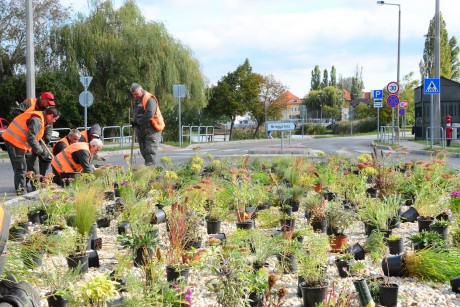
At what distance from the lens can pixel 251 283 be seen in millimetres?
3361

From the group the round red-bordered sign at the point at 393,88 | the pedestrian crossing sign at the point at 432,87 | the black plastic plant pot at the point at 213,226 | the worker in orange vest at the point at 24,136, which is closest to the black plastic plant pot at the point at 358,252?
the black plastic plant pot at the point at 213,226

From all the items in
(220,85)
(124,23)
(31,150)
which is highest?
(124,23)

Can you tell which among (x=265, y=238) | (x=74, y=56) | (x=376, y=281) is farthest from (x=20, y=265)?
(x=74, y=56)

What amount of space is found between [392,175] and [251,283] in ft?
16.0

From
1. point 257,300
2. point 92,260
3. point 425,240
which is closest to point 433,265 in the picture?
point 425,240

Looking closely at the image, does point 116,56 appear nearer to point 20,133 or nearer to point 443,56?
point 20,133

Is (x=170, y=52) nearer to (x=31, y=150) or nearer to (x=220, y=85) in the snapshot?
(x=220, y=85)

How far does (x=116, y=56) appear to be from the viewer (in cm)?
3198

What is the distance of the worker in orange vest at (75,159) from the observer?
851 cm

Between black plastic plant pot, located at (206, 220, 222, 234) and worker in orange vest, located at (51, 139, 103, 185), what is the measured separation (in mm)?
3098

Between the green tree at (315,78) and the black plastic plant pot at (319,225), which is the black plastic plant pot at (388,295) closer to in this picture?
the black plastic plant pot at (319,225)

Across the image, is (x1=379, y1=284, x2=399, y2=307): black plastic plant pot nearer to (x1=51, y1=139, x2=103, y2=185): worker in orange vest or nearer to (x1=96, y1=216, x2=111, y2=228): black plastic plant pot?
(x1=96, y1=216, x2=111, y2=228): black plastic plant pot

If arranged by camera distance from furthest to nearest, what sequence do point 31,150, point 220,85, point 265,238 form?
point 220,85 < point 31,150 < point 265,238

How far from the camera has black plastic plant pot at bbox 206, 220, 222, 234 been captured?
6.03 metres
